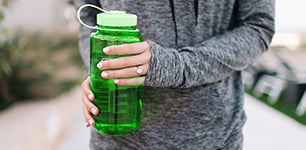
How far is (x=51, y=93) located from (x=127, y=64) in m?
3.14

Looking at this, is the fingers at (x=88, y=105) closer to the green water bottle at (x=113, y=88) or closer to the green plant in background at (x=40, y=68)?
the green water bottle at (x=113, y=88)

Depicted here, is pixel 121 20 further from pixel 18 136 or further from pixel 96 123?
pixel 18 136

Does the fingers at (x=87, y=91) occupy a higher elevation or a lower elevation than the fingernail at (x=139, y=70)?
lower

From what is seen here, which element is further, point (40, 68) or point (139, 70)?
point (40, 68)

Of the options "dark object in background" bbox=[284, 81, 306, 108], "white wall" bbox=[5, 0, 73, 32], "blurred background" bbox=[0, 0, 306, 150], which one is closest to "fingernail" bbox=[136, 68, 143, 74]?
"blurred background" bbox=[0, 0, 306, 150]

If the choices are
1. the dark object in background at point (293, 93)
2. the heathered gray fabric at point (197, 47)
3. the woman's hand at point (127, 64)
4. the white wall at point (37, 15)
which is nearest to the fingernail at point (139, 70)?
the woman's hand at point (127, 64)

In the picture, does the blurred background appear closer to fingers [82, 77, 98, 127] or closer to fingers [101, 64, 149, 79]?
fingers [82, 77, 98, 127]

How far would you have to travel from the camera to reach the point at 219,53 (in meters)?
0.79

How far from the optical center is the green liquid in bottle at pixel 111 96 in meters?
0.68

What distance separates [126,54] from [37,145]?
2.19 metres

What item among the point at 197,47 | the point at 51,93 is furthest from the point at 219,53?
the point at 51,93

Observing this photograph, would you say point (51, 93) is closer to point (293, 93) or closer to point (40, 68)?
point (40, 68)

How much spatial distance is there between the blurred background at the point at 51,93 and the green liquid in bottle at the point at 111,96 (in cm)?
182

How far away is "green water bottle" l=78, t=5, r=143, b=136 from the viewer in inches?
26.2
